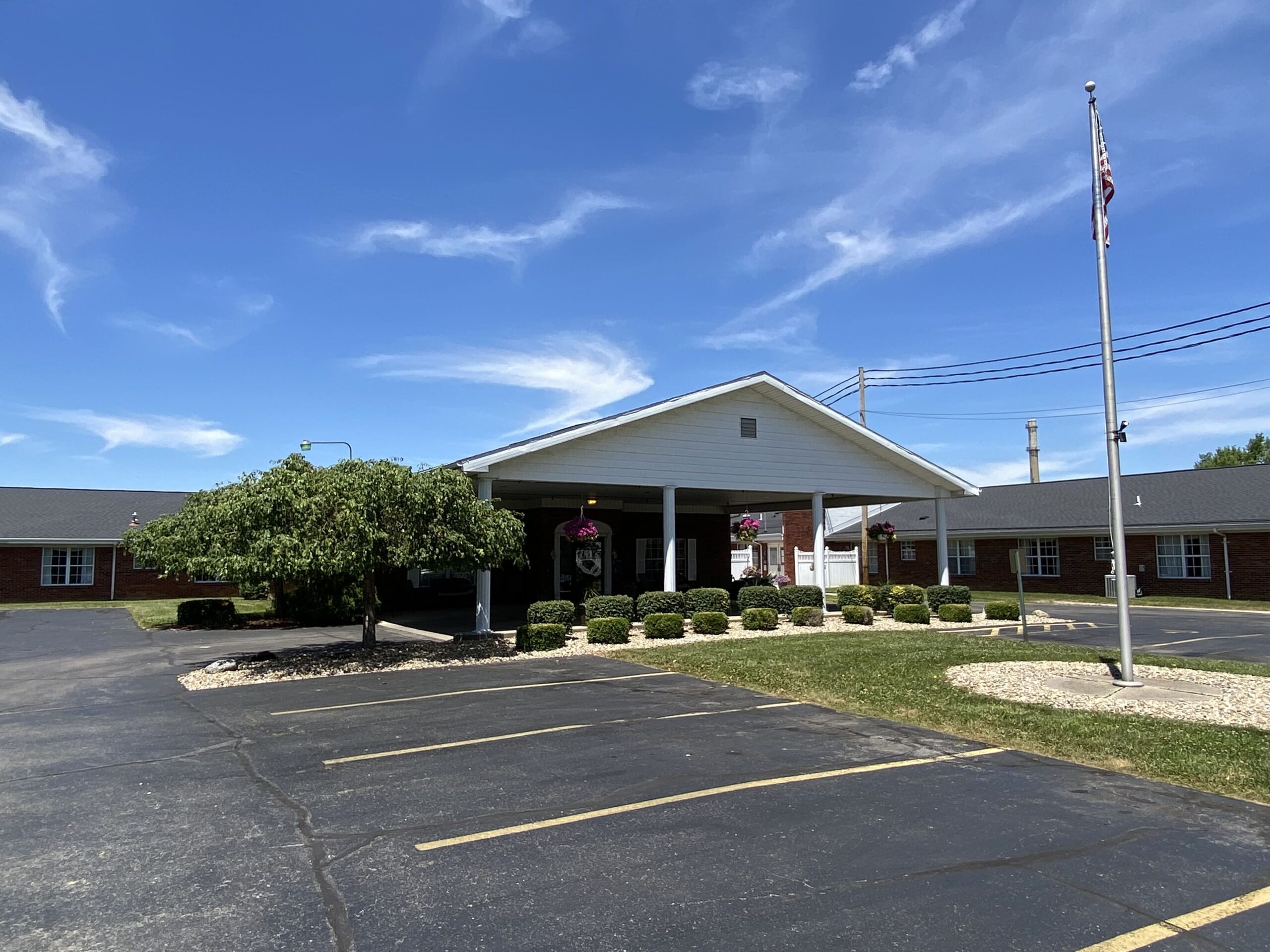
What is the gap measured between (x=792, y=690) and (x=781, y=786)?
177 inches

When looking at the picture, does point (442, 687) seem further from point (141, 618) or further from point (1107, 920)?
point (141, 618)

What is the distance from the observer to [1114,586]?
29.9 metres

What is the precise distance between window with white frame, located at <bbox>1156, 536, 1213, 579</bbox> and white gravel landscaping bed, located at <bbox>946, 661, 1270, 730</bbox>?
20.3 meters

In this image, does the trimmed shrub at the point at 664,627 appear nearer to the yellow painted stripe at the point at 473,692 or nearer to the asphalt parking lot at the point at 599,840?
the yellow painted stripe at the point at 473,692

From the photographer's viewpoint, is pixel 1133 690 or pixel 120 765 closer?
Answer: pixel 120 765

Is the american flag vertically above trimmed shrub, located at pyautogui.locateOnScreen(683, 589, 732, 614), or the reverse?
the american flag

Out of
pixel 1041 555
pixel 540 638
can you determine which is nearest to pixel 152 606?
pixel 540 638

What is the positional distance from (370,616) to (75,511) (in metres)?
27.3

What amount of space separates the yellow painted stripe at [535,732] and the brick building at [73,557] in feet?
85.8

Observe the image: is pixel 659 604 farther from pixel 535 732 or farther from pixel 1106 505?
pixel 1106 505

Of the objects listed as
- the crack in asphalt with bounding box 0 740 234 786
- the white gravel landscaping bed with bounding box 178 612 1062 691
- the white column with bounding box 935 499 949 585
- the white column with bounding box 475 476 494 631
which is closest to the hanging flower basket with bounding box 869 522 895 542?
the white column with bounding box 935 499 949 585

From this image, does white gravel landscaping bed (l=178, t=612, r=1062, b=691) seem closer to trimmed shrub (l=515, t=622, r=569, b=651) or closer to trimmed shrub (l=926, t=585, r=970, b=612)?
trimmed shrub (l=515, t=622, r=569, b=651)

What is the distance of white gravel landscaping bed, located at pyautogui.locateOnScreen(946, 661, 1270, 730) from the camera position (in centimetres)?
915

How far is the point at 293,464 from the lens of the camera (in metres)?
16.2
